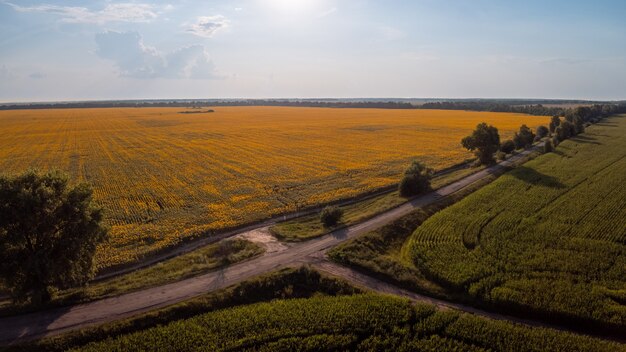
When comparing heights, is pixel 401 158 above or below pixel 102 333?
above

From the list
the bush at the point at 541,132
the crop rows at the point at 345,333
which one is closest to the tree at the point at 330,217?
the crop rows at the point at 345,333

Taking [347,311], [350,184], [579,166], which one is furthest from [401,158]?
[347,311]

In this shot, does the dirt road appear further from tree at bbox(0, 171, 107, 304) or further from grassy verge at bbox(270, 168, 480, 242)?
tree at bbox(0, 171, 107, 304)

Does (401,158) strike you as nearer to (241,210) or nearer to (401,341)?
(241,210)

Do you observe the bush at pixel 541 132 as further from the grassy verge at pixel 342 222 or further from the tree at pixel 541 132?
the grassy verge at pixel 342 222

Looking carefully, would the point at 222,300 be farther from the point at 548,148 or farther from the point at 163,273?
the point at 548,148

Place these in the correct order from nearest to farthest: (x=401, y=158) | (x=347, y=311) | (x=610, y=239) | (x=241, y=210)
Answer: (x=347, y=311) < (x=610, y=239) < (x=241, y=210) < (x=401, y=158)

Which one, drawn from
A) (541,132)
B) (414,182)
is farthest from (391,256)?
(541,132)
